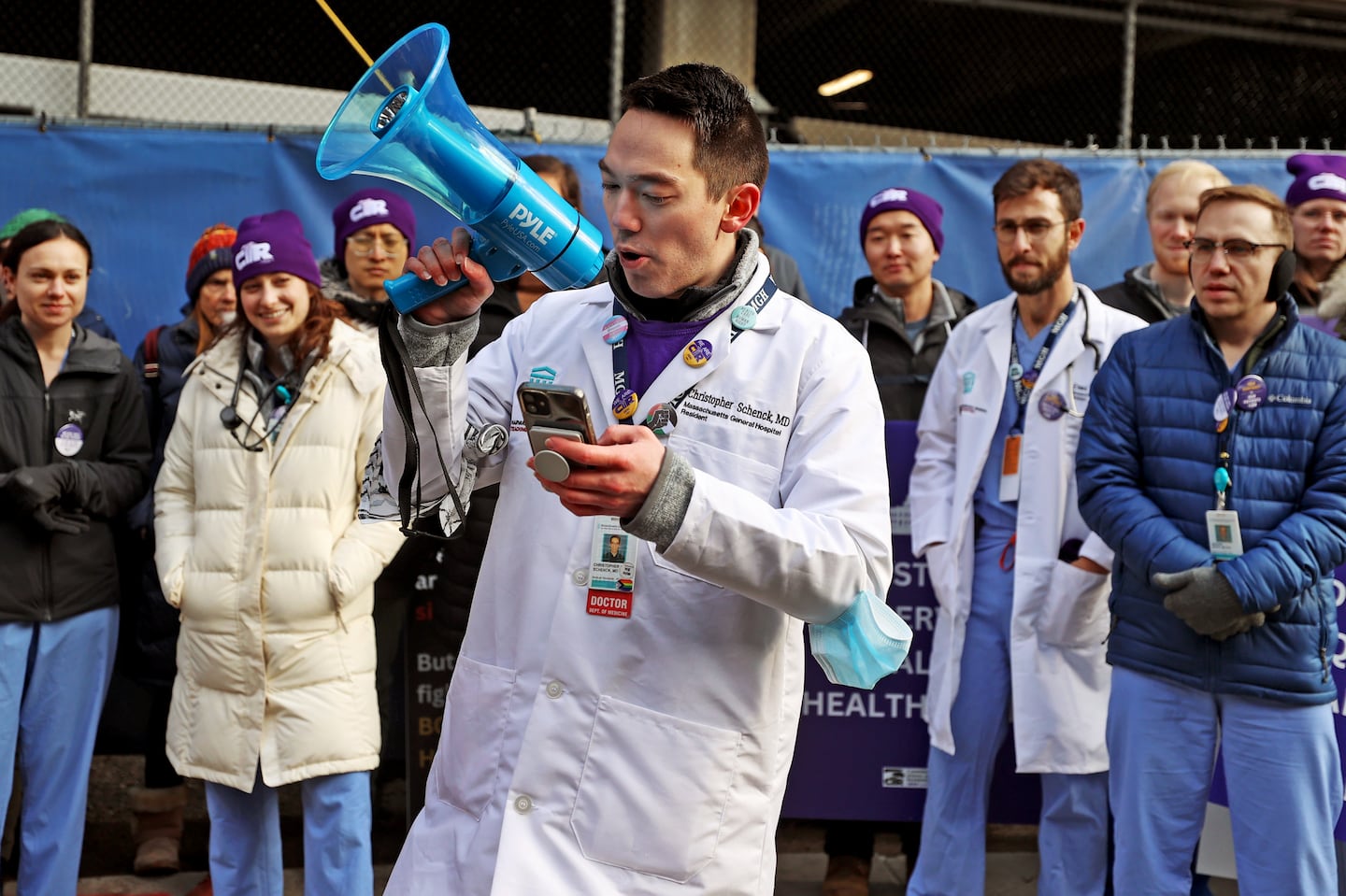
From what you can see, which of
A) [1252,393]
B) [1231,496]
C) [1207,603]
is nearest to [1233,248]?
[1252,393]

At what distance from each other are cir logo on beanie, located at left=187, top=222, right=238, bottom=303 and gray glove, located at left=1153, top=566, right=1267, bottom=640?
3.73 metres

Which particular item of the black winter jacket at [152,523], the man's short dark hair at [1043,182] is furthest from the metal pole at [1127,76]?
the black winter jacket at [152,523]

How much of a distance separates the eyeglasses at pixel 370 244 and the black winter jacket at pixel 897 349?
6.35 ft

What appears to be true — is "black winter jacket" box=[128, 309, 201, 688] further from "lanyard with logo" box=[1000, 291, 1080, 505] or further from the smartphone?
the smartphone

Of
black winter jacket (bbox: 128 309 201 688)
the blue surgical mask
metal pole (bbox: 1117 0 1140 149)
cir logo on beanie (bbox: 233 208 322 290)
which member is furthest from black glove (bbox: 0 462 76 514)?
metal pole (bbox: 1117 0 1140 149)

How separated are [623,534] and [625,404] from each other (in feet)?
0.85

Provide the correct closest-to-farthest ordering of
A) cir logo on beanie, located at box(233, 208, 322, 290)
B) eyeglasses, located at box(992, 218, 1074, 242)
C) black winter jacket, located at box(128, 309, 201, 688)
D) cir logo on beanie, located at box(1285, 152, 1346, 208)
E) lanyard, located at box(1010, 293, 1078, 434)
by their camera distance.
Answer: cir logo on beanie, located at box(233, 208, 322, 290)
lanyard, located at box(1010, 293, 1078, 434)
eyeglasses, located at box(992, 218, 1074, 242)
black winter jacket, located at box(128, 309, 201, 688)
cir logo on beanie, located at box(1285, 152, 1346, 208)

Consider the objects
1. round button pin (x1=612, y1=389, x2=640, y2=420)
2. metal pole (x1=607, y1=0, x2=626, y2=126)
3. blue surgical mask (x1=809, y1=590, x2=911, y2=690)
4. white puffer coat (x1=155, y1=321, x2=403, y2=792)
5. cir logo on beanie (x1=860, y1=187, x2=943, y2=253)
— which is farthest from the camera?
metal pole (x1=607, y1=0, x2=626, y2=126)

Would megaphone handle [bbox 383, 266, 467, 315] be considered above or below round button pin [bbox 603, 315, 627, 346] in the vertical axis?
above

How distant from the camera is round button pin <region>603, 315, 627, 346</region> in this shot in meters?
2.60

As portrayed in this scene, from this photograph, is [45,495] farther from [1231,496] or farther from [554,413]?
[1231,496]

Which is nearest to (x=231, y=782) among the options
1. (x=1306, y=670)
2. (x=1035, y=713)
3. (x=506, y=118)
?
(x=1035, y=713)

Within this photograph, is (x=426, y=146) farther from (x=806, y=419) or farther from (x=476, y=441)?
(x=806, y=419)

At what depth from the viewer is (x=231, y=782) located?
4418mm
